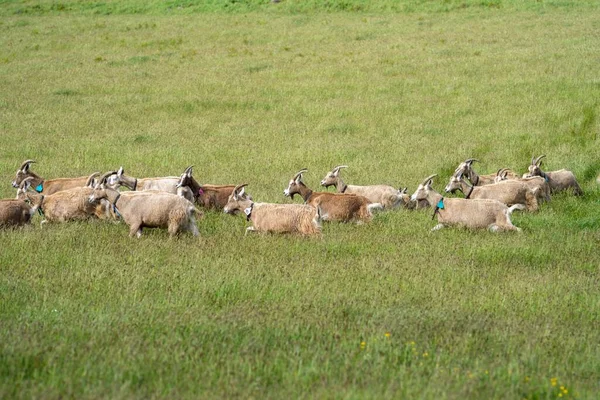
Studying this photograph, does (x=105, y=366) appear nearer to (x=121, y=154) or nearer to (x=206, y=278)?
(x=206, y=278)

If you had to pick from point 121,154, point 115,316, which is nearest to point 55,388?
point 115,316

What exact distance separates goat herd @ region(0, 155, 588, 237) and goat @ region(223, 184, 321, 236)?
0.02m

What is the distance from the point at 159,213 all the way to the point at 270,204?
6.71 ft

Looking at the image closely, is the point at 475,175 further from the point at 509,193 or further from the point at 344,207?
the point at 344,207

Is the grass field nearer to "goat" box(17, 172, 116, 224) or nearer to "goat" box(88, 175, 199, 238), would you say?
"goat" box(88, 175, 199, 238)

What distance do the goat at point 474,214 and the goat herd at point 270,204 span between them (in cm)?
2

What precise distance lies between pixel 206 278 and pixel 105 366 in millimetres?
3840

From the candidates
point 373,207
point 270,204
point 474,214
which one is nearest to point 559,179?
point 474,214

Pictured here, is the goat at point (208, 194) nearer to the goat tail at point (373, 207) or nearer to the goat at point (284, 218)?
the goat at point (284, 218)

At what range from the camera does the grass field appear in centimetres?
841

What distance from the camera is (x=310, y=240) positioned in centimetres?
1466

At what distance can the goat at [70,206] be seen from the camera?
53.2 feet

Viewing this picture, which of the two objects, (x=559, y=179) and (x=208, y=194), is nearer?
(x=208, y=194)

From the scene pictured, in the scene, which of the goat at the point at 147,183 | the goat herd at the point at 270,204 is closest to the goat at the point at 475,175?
the goat herd at the point at 270,204
